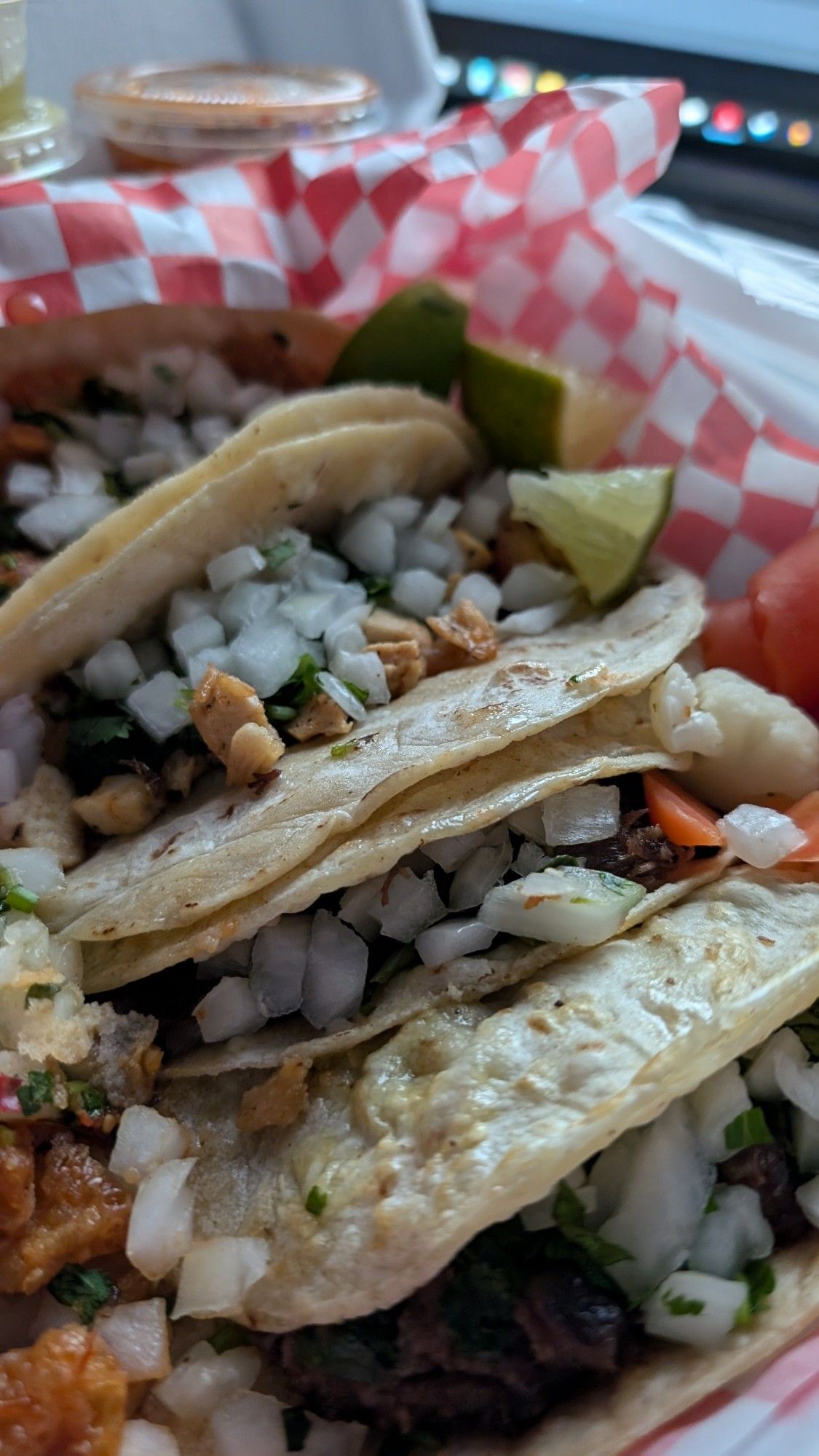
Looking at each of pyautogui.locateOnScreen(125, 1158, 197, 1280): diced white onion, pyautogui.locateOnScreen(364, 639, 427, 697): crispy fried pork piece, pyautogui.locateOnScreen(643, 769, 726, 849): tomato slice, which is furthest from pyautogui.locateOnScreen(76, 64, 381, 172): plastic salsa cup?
pyautogui.locateOnScreen(125, 1158, 197, 1280): diced white onion

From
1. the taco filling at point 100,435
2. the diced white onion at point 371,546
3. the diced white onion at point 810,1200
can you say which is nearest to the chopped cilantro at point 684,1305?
the diced white onion at point 810,1200

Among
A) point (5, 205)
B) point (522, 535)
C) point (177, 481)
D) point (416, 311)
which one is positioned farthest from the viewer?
point (416, 311)

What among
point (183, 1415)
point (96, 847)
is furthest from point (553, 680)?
point (183, 1415)

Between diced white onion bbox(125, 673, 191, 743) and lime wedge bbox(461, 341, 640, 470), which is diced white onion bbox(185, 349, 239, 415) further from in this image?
diced white onion bbox(125, 673, 191, 743)

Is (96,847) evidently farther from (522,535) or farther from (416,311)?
(416,311)

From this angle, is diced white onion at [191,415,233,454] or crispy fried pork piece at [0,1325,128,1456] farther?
diced white onion at [191,415,233,454]

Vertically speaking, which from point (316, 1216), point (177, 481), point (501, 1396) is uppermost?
point (177, 481)
